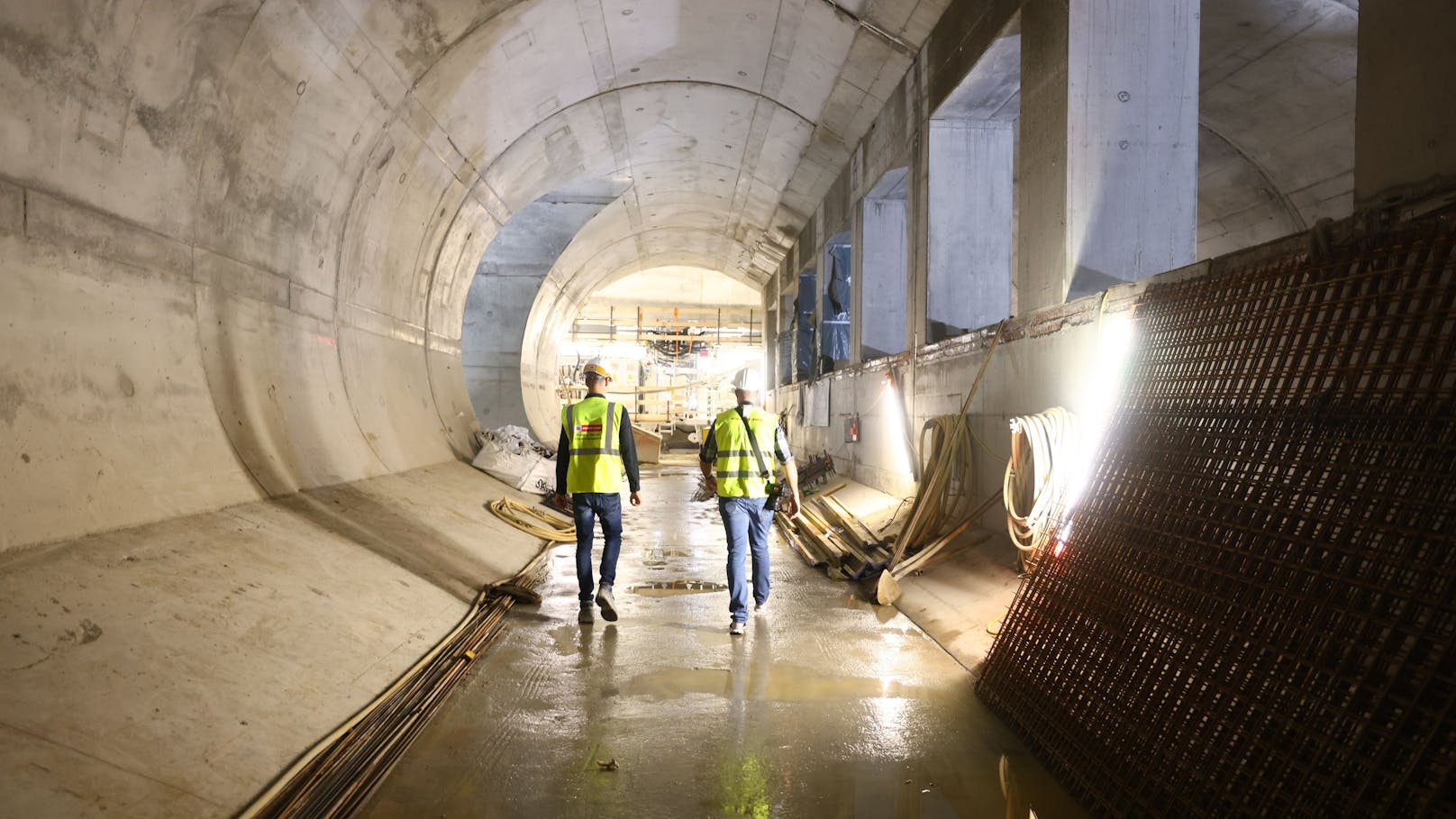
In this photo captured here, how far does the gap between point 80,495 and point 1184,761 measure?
15.1 feet

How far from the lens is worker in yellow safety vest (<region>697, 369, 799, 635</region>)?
561cm

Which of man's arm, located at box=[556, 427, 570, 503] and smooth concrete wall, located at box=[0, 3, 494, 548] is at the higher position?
smooth concrete wall, located at box=[0, 3, 494, 548]

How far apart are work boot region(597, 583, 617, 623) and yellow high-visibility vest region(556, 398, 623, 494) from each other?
2.09ft

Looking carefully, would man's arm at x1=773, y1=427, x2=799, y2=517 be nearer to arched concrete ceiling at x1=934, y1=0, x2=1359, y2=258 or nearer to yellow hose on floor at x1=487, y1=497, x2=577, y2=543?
yellow hose on floor at x1=487, y1=497, x2=577, y2=543

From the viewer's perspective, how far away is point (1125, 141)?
567 centimetres

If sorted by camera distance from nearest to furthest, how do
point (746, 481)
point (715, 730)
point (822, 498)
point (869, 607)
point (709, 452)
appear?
1. point (715, 730)
2. point (746, 481)
3. point (709, 452)
4. point (869, 607)
5. point (822, 498)

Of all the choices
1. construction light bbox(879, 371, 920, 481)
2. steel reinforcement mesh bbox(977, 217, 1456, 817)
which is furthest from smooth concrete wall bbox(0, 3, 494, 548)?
construction light bbox(879, 371, 920, 481)

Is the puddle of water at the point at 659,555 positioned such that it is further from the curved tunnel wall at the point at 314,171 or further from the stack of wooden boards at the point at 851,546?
the curved tunnel wall at the point at 314,171

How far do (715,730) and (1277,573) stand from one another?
2113 mm

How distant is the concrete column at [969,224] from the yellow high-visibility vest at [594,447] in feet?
13.0

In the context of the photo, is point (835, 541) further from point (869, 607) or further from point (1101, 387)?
point (1101, 387)

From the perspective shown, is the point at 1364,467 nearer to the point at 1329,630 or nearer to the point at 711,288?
the point at 1329,630

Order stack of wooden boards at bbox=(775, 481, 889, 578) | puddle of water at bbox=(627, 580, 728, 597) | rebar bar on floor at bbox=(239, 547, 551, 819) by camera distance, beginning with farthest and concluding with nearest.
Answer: stack of wooden boards at bbox=(775, 481, 889, 578) → puddle of water at bbox=(627, 580, 728, 597) → rebar bar on floor at bbox=(239, 547, 551, 819)

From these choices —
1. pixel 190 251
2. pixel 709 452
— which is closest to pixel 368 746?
→ pixel 709 452
